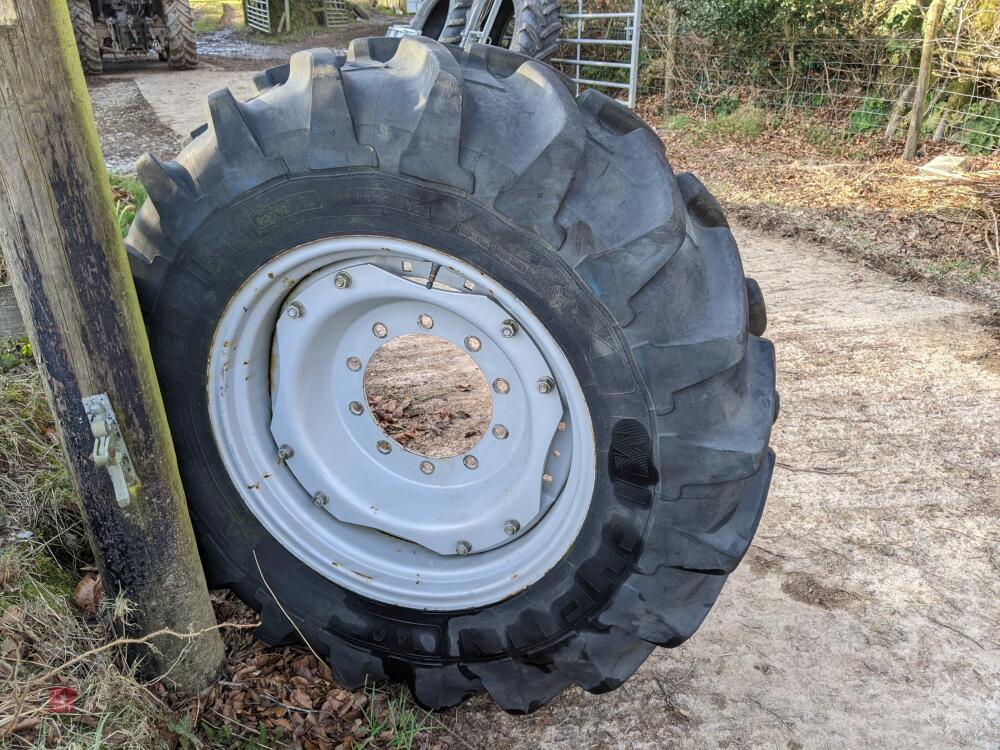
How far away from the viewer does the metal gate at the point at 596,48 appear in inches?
475

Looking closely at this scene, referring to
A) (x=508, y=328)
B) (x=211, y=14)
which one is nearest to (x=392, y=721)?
(x=508, y=328)

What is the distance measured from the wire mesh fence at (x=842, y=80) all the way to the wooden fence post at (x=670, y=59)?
1 centimetres

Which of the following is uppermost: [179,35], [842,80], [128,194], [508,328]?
[508,328]

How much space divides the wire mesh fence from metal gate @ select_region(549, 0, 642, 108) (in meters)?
0.48

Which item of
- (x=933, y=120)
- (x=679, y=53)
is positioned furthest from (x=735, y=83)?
(x=933, y=120)

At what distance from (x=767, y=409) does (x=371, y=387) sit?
2.46m

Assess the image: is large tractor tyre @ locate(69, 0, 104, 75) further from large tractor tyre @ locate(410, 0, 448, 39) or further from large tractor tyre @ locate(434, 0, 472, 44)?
large tractor tyre @ locate(434, 0, 472, 44)

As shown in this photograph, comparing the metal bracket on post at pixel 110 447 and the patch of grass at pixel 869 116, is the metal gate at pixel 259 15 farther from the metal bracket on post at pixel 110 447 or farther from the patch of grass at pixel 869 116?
the metal bracket on post at pixel 110 447

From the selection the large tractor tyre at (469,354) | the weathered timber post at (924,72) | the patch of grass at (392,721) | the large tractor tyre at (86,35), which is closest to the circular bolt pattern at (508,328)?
the large tractor tyre at (469,354)

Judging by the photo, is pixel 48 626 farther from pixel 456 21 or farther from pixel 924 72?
pixel 456 21

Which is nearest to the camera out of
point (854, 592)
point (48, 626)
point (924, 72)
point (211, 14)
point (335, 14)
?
point (48, 626)

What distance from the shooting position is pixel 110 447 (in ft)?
6.15

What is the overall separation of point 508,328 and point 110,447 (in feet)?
3.18

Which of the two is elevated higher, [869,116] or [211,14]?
[211,14]
